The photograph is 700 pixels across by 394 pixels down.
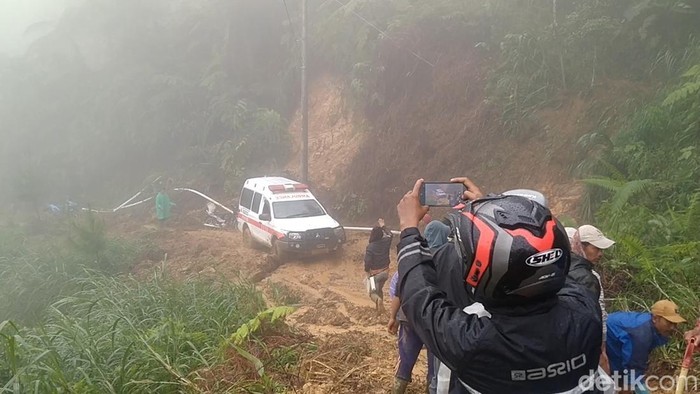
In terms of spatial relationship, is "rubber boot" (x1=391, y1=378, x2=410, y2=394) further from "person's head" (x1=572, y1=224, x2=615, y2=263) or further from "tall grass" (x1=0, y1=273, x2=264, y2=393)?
"person's head" (x1=572, y1=224, x2=615, y2=263)

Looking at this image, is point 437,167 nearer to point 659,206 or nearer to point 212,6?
point 659,206

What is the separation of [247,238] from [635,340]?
38.0ft

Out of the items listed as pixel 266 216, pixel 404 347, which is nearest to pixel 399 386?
pixel 404 347

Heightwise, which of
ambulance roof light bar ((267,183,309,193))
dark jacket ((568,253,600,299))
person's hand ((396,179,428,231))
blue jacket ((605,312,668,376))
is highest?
person's hand ((396,179,428,231))

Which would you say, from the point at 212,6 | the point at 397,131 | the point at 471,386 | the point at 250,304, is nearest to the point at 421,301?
the point at 471,386

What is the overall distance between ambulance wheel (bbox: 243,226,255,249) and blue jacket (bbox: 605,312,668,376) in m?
10.9

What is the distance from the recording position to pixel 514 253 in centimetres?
148

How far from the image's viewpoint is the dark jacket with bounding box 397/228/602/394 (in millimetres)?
1499

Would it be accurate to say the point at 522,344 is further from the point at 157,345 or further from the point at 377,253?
the point at 377,253

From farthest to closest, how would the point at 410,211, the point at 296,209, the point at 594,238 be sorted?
the point at 296,209
the point at 594,238
the point at 410,211

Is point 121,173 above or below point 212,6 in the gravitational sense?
below

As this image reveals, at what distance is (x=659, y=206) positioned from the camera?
7.00m

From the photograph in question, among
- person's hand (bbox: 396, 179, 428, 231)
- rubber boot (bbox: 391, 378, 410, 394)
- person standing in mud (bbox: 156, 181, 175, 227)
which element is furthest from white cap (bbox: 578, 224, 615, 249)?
person standing in mud (bbox: 156, 181, 175, 227)

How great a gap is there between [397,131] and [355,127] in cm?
294
